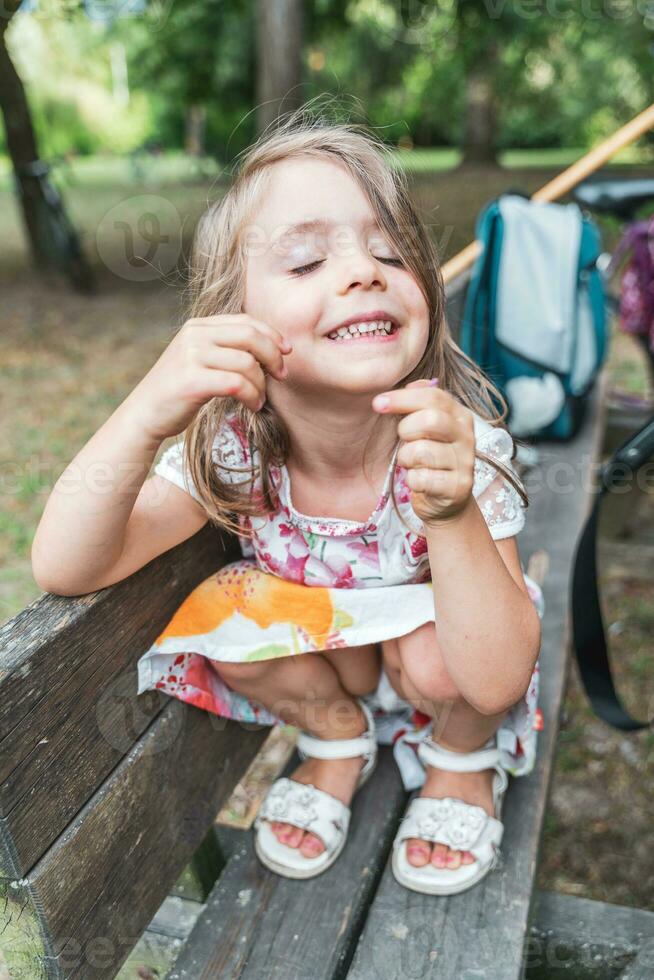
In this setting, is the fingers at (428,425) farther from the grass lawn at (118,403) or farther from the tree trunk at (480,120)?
the tree trunk at (480,120)

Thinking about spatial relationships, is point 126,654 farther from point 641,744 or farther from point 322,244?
point 641,744

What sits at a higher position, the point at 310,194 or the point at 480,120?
the point at 310,194

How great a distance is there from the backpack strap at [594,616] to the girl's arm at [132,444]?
898mm

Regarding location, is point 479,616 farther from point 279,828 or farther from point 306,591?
point 279,828

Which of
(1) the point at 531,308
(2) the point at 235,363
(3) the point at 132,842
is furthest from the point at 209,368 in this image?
(1) the point at 531,308

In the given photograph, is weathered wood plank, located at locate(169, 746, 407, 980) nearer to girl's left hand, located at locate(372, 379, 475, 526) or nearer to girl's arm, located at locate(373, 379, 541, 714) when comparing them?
girl's arm, located at locate(373, 379, 541, 714)

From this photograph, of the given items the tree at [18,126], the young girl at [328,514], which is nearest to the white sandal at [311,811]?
the young girl at [328,514]

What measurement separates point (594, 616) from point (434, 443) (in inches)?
35.5

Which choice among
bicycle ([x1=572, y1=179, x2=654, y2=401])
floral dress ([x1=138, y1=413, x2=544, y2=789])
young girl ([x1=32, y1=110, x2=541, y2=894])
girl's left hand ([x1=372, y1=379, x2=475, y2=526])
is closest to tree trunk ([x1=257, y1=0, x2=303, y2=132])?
bicycle ([x1=572, y1=179, x2=654, y2=401])

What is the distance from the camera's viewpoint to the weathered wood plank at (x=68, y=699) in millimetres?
900

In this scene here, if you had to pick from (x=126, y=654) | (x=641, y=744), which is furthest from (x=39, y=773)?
(x=641, y=744)

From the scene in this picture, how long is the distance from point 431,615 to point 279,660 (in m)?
0.24

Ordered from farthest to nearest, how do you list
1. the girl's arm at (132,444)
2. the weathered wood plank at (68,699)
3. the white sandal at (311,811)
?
the white sandal at (311,811), the girl's arm at (132,444), the weathered wood plank at (68,699)

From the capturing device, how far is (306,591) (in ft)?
4.41
